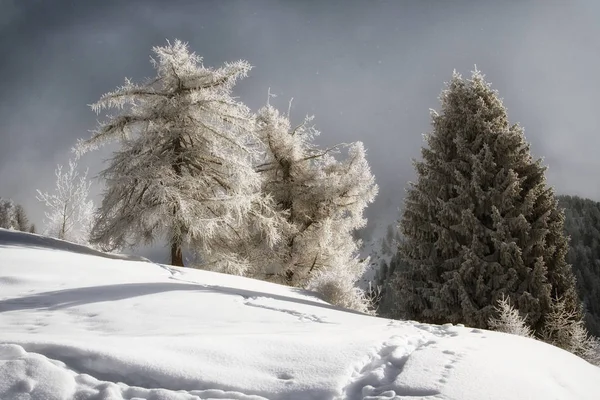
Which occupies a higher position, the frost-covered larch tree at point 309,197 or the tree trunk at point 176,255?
the frost-covered larch tree at point 309,197

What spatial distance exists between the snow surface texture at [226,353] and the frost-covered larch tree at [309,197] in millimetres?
11448

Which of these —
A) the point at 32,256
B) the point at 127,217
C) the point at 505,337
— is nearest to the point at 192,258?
the point at 127,217

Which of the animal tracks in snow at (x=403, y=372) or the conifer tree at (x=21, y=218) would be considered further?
the conifer tree at (x=21, y=218)

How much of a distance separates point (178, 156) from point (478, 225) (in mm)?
10043

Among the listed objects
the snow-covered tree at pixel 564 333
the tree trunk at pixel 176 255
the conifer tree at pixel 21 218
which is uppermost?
the conifer tree at pixel 21 218

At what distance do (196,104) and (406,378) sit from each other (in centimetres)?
1306

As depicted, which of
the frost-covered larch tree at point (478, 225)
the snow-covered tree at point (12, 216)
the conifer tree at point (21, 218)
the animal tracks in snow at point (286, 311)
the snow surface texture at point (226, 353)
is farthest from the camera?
the conifer tree at point (21, 218)

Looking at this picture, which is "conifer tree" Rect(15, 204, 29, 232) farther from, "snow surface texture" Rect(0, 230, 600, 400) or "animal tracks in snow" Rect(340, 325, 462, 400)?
"animal tracks in snow" Rect(340, 325, 462, 400)

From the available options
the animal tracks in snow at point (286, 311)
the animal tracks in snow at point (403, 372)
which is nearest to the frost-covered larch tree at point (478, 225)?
the animal tracks in snow at point (286, 311)

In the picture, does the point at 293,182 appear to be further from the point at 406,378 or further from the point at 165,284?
the point at 406,378

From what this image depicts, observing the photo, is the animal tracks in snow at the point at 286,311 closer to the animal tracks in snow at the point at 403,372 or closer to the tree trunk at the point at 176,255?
the animal tracks in snow at the point at 403,372

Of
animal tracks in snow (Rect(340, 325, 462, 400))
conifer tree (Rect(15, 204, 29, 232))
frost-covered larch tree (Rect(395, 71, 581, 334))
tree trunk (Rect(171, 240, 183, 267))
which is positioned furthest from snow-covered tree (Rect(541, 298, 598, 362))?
conifer tree (Rect(15, 204, 29, 232))

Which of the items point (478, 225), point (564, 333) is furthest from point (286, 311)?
point (564, 333)

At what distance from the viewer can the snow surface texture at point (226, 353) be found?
3170mm
